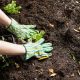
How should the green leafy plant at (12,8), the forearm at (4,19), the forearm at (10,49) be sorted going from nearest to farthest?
the forearm at (10,49)
the forearm at (4,19)
the green leafy plant at (12,8)

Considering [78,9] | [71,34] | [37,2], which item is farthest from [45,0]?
[71,34]

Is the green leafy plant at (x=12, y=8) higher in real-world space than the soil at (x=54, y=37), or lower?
higher

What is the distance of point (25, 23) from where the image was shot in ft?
10.7

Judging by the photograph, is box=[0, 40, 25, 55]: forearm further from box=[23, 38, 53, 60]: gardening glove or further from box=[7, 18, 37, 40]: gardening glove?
box=[7, 18, 37, 40]: gardening glove

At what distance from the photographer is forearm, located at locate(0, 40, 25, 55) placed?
2.74m

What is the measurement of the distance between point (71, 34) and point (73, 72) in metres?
0.47

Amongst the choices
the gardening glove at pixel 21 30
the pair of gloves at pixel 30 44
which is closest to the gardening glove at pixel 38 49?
the pair of gloves at pixel 30 44

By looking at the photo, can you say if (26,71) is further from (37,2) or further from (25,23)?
(37,2)

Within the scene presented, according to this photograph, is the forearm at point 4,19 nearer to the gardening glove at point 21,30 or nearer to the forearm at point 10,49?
the gardening glove at point 21,30

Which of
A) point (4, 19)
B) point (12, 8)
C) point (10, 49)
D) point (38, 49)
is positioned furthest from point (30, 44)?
point (12, 8)

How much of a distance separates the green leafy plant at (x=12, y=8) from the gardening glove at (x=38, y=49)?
52 centimetres

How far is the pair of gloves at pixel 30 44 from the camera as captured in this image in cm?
292

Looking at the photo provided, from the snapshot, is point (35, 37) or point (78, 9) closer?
point (35, 37)

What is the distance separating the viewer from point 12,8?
10.7 feet
